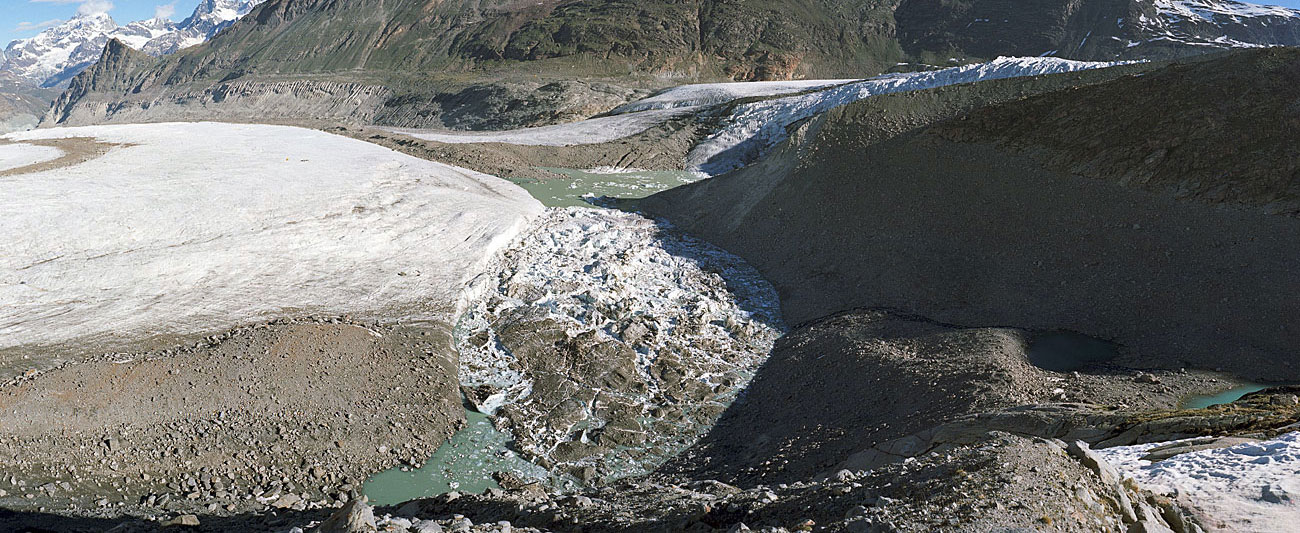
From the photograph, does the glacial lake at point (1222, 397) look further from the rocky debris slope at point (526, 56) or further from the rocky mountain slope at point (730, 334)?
the rocky debris slope at point (526, 56)

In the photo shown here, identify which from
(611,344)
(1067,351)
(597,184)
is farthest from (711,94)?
(1067,351)

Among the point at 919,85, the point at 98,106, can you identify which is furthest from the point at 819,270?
the point at 98,106

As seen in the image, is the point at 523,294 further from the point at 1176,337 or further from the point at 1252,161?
the point at 1252,161

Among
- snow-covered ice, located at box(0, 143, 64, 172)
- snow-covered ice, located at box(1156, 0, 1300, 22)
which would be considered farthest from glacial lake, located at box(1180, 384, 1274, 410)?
snow-covered ice, located at box(1156, 0, 1300, 22)

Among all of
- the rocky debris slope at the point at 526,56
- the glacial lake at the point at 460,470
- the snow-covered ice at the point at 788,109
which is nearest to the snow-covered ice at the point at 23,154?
the glacial lake at the point at 460,470

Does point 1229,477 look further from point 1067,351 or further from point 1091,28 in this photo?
point 1091,28
